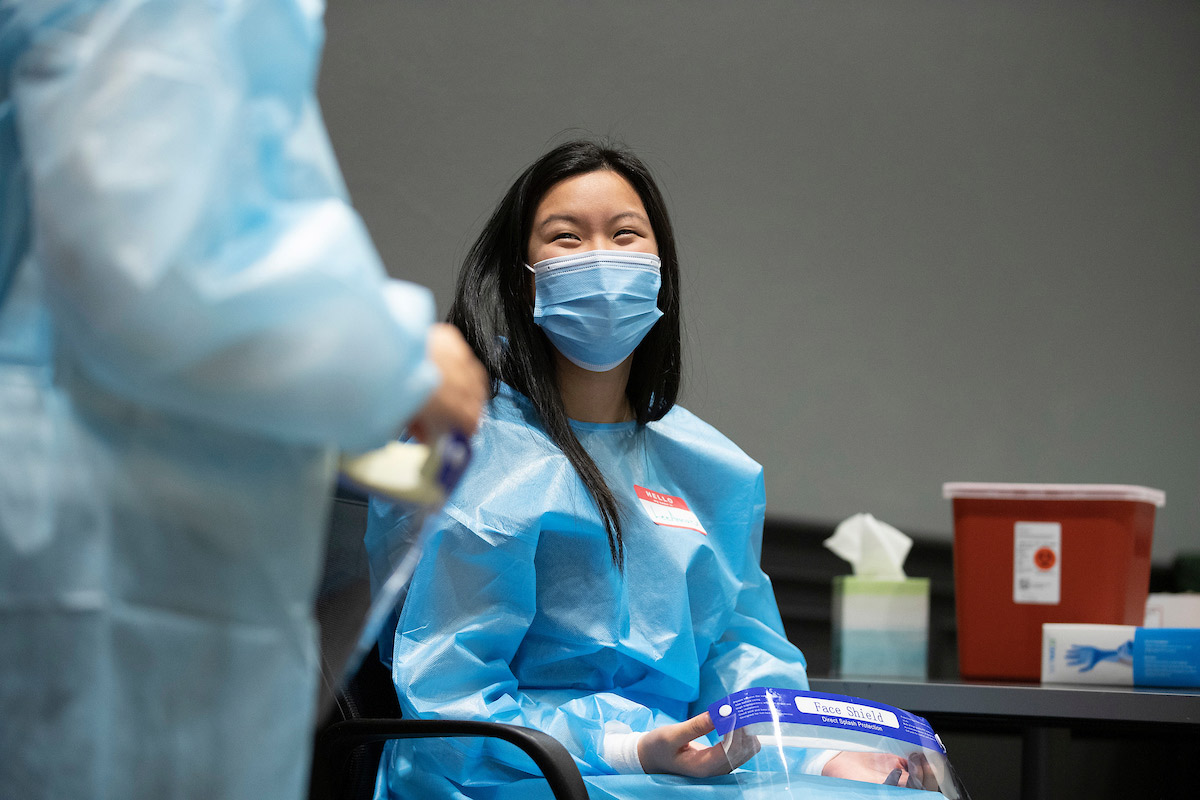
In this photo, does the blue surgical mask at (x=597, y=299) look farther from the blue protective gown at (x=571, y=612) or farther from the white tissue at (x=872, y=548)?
the white tissue at (x=872, y=548)

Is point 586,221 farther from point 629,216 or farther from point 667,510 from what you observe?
point 667,510

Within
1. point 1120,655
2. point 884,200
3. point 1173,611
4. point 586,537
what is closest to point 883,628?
point 1120,655

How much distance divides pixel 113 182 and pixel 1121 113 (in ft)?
10.3

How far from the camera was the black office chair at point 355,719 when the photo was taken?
87cm

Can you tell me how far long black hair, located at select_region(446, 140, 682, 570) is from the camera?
166cm

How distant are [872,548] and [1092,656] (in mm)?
476

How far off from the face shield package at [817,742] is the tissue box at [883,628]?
749 mm

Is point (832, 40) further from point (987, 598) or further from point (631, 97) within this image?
point (987, 598)

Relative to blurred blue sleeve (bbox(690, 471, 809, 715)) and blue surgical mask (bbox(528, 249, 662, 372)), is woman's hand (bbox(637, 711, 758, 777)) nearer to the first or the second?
blurred blue sleeve (bbox(690, 471, 809, 715))

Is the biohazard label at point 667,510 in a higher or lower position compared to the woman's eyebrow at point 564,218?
lower

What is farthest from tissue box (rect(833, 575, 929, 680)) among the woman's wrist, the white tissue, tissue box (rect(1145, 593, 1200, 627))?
the woman's wrist

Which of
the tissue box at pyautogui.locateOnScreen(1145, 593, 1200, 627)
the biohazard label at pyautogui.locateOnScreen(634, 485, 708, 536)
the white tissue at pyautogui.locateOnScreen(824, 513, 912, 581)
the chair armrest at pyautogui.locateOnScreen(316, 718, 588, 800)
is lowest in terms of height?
the tissue box at pyautogui.locateOnScreen(1145, 593, 1200, 627)

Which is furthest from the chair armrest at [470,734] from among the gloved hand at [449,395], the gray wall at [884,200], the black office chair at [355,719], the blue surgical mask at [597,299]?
the gray wall at [884,200]

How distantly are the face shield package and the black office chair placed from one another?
0.66 ft
